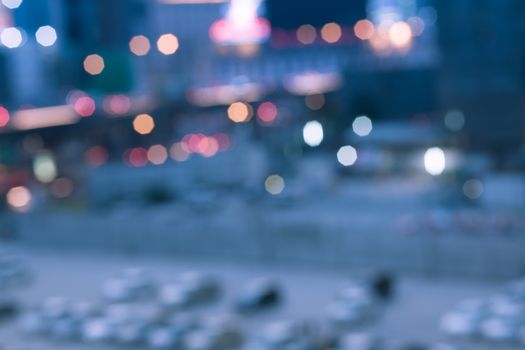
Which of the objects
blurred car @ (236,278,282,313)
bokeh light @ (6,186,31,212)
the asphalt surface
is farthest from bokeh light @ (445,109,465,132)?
blurred car @ (236,278,282,313)

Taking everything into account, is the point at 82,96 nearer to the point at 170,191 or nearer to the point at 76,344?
the point at 170,191

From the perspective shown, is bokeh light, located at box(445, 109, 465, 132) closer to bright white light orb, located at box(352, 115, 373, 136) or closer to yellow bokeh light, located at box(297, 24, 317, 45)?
bright white light orb, located at box(352, 115, 373, 136)

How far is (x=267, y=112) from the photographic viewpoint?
1706 cm

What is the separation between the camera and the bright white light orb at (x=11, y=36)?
8.43m

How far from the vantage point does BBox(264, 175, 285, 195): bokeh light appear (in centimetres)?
990

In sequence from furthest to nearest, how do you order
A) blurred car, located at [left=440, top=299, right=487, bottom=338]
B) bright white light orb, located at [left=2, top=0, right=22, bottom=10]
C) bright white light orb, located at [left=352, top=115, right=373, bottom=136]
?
bright white light orb, located at [left=352, top=115, right=373, bottom=136] < bright white light orb, located at [left=2, top=0, right=22, bottom=10] < blurred car, located at [left=440, top=299, right=487, bottom=338]

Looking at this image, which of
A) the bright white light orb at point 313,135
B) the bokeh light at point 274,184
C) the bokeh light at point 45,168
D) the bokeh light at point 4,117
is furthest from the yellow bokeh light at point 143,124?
the bokeh light at point 274,184

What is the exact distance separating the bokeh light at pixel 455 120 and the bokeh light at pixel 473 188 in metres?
1.89

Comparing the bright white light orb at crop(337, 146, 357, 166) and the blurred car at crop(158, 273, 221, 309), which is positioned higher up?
the bright white light orb at crop(337, 146, 357, 166)

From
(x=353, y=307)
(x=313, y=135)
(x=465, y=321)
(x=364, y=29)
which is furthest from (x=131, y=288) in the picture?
(x=364, y=29)

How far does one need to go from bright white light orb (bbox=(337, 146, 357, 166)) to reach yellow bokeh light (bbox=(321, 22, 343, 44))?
27.3 ft

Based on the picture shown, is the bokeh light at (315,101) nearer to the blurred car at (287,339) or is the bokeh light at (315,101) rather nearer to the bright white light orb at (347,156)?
the bright white light orb at (347,156)

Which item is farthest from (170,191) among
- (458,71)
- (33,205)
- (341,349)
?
(341,349)

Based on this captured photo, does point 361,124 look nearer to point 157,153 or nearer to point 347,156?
point 347,156
